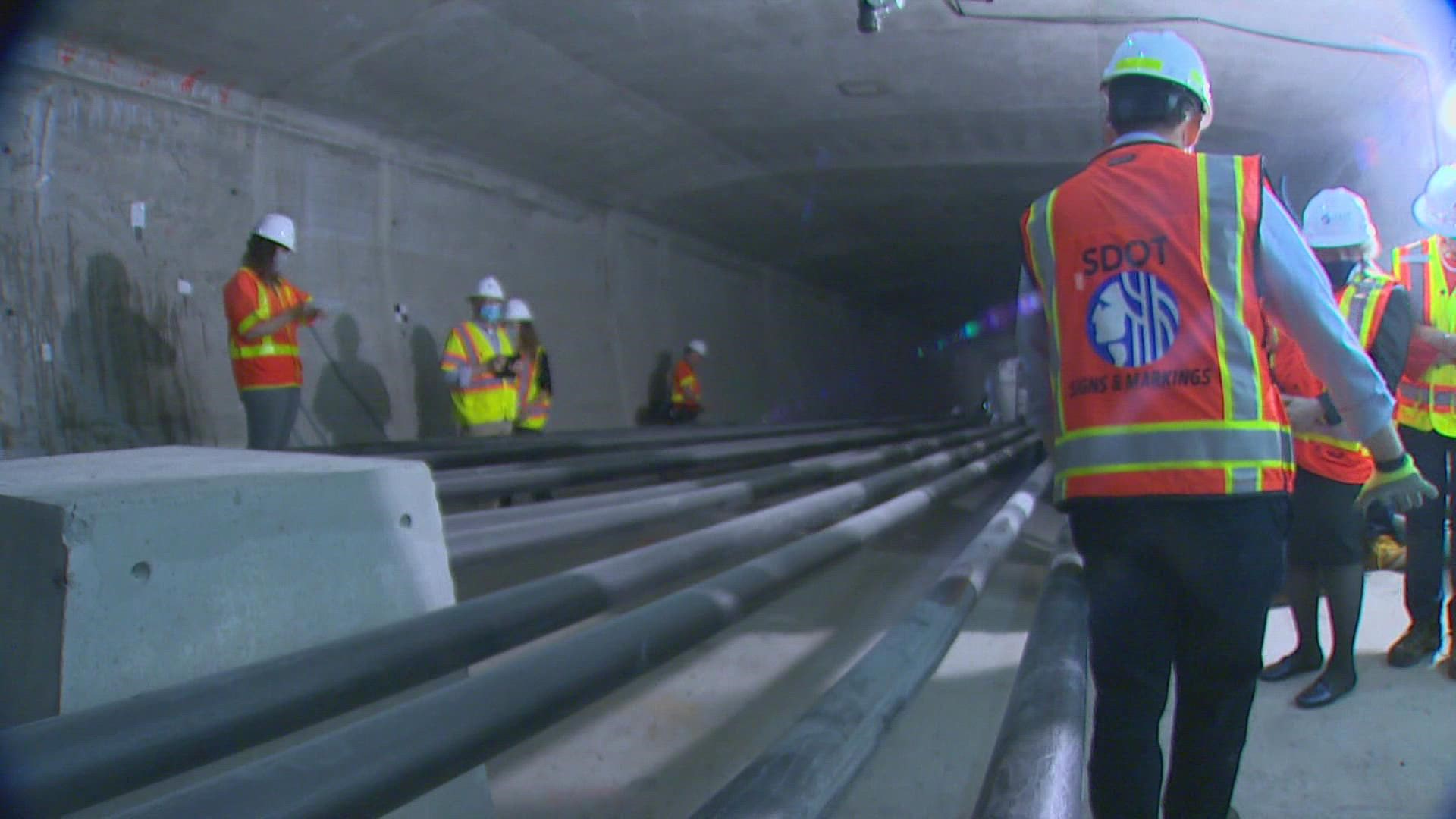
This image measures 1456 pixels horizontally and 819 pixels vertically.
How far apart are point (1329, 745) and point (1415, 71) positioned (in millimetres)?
5377

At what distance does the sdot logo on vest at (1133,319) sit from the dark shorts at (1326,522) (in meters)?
1.46

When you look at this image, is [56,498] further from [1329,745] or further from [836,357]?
[836,357]

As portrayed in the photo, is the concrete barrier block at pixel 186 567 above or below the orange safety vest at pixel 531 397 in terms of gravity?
below

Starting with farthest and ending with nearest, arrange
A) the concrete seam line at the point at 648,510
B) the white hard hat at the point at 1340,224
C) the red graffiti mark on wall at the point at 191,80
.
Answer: the red graffiti mark on wall at the point at 191,80 < the white hard hat at the point at 1340,224 < the concrete seam line at the point at 648,510

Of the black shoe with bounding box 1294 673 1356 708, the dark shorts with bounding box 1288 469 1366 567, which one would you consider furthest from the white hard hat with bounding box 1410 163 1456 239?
the black shoe with bounding box 1294 673 1356 708

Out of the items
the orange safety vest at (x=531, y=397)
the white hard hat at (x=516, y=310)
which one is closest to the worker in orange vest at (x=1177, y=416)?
the orange safety vest at (x=531, y=397)

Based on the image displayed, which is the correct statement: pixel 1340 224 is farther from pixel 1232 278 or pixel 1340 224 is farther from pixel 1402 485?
pixel 1232 278

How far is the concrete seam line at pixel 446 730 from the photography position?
37.3 inches

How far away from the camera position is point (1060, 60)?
6195mm

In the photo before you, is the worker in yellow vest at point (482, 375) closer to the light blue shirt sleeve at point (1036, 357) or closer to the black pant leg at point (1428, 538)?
the light blue shirt sleeve at point (1036, 357)

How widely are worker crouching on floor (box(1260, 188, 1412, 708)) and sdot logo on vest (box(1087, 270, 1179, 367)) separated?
116cm

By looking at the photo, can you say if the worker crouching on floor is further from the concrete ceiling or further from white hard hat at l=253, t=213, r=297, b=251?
white hard hat at l=253, t=213, r=297, b=251

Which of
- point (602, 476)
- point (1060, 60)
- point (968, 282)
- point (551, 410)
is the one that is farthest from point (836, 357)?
point (602, 476)

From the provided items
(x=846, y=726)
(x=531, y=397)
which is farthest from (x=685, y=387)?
(x=846, y=726)
